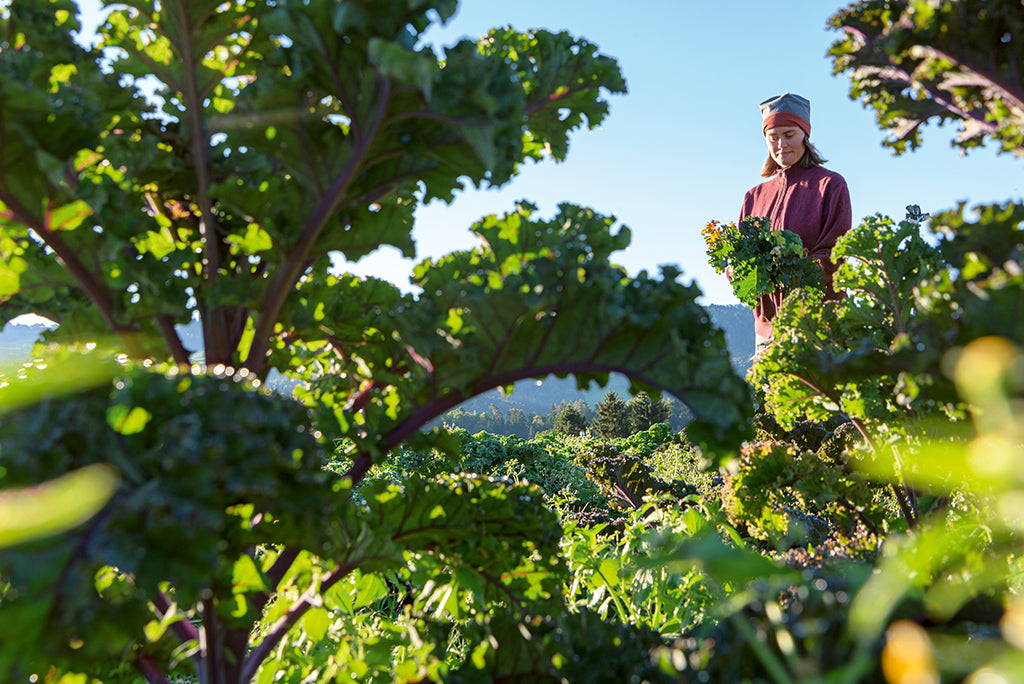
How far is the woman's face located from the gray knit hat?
59 mm

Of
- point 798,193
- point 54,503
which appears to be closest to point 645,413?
point 798,193

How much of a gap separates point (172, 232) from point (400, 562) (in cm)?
116

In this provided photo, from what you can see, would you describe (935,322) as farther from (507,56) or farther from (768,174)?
A: (768,174)

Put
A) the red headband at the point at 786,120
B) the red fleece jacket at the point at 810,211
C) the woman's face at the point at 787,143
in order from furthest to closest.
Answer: the woman's face at the point at 787,143 → the red headband at the point at 786,120 → the red fleece jacket at the point at 810,211

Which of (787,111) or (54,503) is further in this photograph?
(787,111)

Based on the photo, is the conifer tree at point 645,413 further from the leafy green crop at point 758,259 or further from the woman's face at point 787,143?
the leafy green crop at point 758,259

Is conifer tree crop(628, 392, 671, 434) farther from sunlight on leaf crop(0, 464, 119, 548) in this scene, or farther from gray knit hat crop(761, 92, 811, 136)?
sunlight on leaf crop(0, 464, 119, 548)

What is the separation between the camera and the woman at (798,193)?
499 cm

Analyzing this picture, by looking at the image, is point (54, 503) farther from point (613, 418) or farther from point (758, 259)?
point (613, 418)

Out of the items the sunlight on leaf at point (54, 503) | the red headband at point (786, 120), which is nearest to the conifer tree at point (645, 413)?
the red headband at point (786, 120)

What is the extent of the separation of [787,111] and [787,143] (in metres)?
0.34

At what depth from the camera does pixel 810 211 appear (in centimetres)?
515

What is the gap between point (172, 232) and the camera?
1.77 meters

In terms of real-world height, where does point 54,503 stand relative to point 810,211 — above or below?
below
